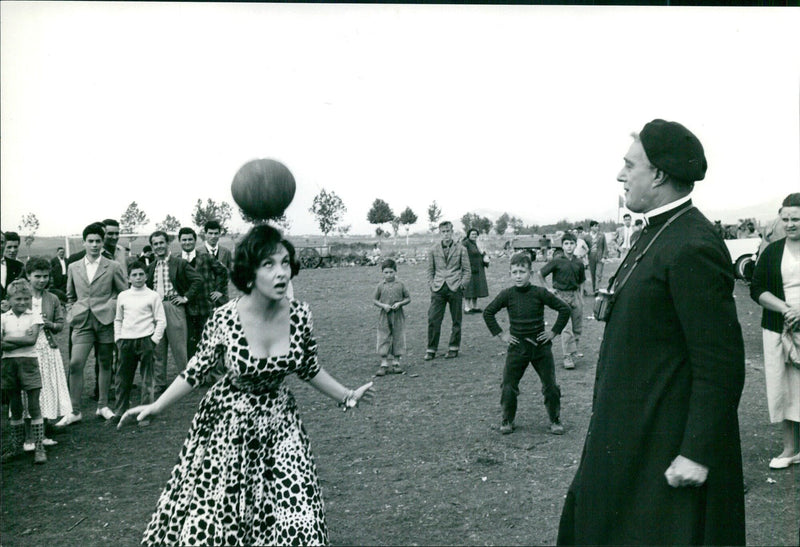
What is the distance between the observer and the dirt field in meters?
4.86

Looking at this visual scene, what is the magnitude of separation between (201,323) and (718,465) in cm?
759

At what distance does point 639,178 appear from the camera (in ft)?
10.8

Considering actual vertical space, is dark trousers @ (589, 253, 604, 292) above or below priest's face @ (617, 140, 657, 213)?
below

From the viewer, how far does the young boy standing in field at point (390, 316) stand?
33.0ft

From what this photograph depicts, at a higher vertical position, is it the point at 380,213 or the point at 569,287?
the point at 380,213

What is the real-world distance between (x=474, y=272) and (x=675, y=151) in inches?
488

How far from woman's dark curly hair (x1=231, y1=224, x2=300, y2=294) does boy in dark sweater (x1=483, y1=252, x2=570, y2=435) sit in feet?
12.2

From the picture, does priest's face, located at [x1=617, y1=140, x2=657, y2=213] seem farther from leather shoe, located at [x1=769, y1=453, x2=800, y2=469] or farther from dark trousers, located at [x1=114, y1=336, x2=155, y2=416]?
dark trousers, located at [x1=114, y1=336, x2=155, y2=416]

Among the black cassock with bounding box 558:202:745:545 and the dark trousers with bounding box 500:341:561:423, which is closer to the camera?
the black cassock with bounding box 558:202:745:545

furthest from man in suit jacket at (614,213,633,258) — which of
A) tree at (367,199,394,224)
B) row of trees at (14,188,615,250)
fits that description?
tree at (367,199,394,224)

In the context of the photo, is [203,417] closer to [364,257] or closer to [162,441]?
[162,441]

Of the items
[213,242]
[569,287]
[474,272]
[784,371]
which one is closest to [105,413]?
[213,242]

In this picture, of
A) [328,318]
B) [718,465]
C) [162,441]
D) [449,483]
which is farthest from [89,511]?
[328,318]

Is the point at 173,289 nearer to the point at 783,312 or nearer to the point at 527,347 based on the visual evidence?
the point at 527,347
